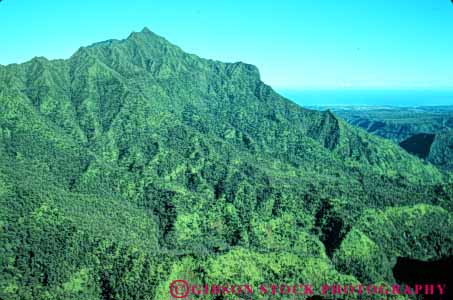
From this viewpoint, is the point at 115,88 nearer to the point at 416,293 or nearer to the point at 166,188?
the point at 166,188

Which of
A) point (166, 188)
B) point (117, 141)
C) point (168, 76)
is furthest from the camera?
point (168, 76)

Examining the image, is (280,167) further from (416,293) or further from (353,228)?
(416,293)

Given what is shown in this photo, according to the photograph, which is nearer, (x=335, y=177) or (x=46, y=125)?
(x=46, y=125)

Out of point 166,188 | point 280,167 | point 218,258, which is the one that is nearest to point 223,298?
point 218,258

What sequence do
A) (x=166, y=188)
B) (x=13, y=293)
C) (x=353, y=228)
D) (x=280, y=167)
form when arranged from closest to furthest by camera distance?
(x=13, y=293) < (x=353, y=228) < (x=166, y=188) < (x=280, y=167)

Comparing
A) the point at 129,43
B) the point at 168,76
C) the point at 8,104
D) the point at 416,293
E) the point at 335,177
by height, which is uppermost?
the point at 129,43

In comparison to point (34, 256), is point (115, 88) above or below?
above
